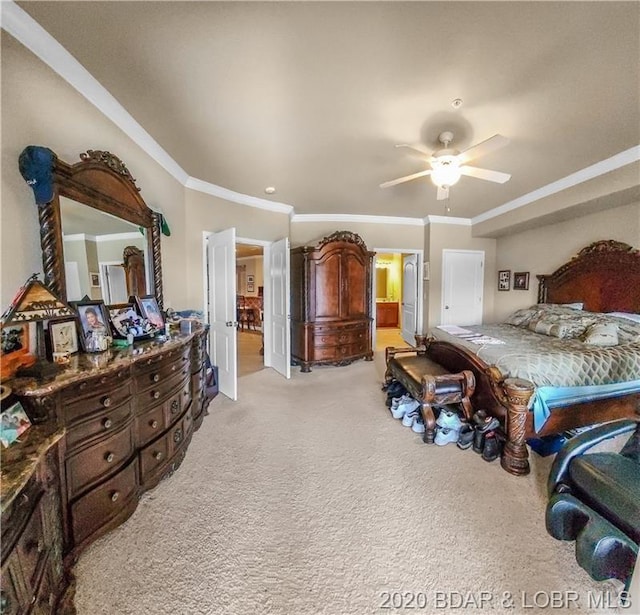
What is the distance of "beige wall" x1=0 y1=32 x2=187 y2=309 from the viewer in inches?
54.1

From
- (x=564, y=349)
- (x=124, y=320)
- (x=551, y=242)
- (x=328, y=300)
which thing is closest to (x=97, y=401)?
(x=124, y=320)

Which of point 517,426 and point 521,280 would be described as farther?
point 521,280

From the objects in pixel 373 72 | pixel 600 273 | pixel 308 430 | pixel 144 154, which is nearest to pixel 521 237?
pixel 600 273

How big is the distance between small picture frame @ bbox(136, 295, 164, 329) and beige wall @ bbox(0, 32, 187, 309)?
698mm

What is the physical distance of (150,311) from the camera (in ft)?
7.38

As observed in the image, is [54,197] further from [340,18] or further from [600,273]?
[600,273]

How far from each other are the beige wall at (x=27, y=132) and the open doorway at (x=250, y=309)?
2.19 meters

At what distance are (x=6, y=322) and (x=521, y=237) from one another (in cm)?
631

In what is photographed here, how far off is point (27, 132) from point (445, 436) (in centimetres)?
342

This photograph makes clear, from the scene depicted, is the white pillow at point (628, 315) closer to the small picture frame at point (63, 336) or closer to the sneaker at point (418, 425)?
the sneaker at point (418, 425)

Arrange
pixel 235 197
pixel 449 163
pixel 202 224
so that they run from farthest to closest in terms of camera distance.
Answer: pixel 235 197
pixel 202 224
pixel 449 163

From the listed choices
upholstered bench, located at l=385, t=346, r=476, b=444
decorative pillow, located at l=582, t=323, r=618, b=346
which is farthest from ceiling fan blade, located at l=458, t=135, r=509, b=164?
decorative pillow, located at l=582, t=323, r=618, b=346

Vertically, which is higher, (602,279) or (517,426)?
(602,279)

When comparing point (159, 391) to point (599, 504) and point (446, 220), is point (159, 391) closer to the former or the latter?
point (599, 504)
